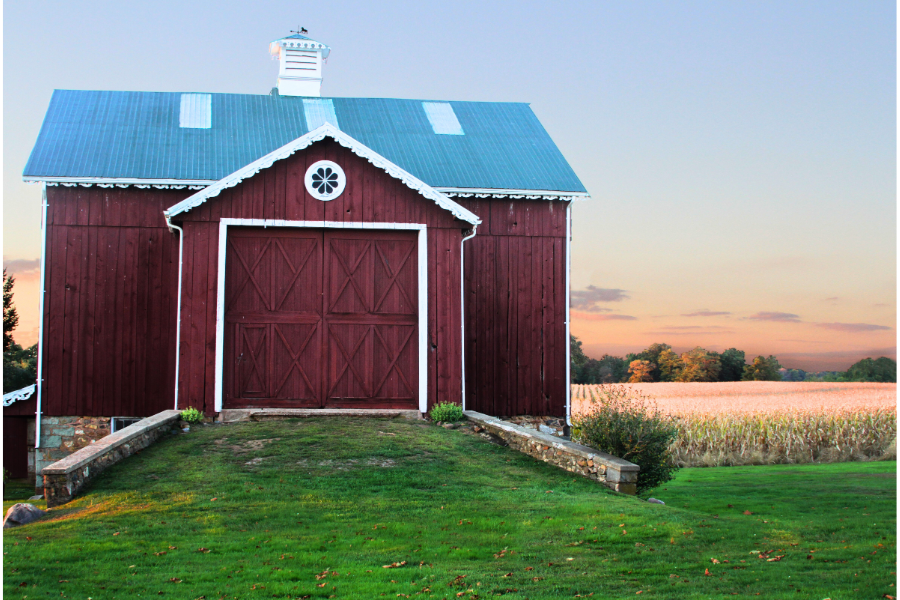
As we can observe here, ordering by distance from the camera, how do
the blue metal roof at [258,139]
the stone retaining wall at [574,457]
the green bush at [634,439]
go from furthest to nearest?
1. the blue metal roof at [258,139]
2. the green bush at [634,439]
3. the stone retaining wall at [574,457]

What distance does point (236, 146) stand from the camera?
18.4m

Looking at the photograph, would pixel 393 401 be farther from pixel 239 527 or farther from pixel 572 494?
pixel 239 527

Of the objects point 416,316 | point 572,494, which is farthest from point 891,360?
point 572,494

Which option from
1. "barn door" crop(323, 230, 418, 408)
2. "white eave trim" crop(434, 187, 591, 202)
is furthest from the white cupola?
"barn door" crop(323, 230, 418, 408)

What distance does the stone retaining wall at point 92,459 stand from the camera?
970 centimetres

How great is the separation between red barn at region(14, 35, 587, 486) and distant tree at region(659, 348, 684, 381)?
3752 cm

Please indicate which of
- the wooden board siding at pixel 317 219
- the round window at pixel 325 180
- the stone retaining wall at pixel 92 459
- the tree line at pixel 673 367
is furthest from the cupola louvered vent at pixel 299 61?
the tree line at pixel 673 367

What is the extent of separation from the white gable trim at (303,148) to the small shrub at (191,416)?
138 inches

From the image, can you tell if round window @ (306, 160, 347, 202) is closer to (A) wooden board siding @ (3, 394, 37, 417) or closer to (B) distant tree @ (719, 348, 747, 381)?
(A) wooden board siding @ (3, 394, 37, 417)

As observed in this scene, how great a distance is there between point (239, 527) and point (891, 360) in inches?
1722

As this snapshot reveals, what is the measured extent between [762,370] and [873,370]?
831 centimetres

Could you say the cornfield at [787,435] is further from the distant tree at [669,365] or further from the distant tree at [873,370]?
the distant tree at [669,365]

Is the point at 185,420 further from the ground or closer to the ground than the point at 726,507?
further from the ground

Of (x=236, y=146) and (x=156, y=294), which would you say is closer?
(x=156, y=294)
